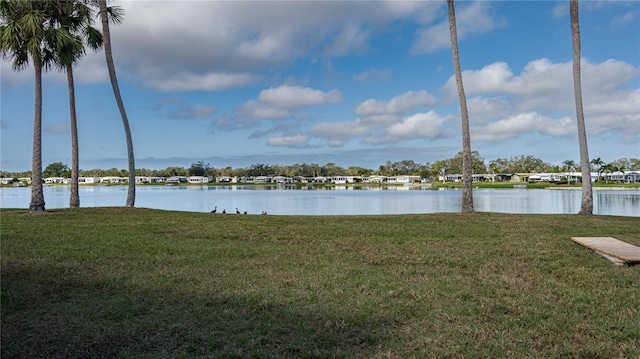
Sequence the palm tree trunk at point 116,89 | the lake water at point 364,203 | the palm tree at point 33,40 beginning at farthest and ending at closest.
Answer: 1. the lake water at point 364,203
2. the palm tree trunk at point 116,89
3. the palm tree at point 33,40

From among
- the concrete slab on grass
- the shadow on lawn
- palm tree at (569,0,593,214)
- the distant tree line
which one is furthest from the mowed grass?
the distant tree line

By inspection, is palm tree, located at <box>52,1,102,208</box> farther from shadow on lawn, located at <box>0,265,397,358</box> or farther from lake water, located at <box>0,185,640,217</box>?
shadow on lawn, located at <box>0,265,397,358</box>

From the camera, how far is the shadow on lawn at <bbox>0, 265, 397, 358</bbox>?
147 inches

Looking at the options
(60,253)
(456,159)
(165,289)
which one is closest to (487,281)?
(165,289)

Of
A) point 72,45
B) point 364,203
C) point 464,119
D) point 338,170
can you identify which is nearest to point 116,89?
point 72,45

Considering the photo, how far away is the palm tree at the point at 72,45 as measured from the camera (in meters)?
17.4

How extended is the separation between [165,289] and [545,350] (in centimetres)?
414

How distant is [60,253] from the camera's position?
26.1ft

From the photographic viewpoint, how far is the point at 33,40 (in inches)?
618

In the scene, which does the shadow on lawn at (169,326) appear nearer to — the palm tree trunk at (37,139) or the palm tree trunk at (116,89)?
the palm tree trunk at (37,139)

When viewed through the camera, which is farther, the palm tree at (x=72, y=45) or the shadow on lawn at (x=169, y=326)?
the palm tree at (x=72, y=45)

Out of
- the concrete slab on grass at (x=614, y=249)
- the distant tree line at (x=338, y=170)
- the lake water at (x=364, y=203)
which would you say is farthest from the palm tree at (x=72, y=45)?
the distant tree line at (x=338, y=170)

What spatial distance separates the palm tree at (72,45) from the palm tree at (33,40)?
27.0 inches

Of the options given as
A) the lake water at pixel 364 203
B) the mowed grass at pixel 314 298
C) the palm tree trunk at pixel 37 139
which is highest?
the palm tree trunk at pixel 37 139
